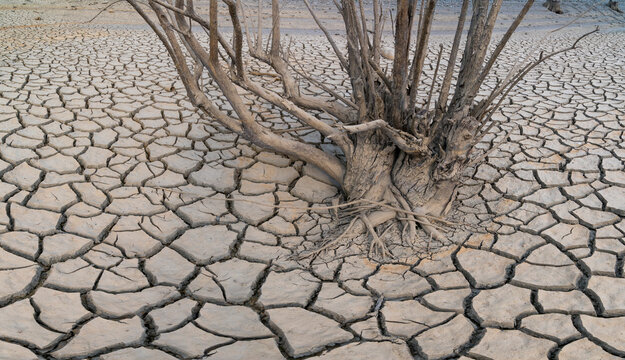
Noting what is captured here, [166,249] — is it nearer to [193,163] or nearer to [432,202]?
[193,163]

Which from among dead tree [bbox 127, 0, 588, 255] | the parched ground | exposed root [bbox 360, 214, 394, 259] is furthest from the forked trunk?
exposed root [bbox 360, 214, 394, 259]

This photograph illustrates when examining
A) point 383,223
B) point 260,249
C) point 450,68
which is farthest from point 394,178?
point 260,249

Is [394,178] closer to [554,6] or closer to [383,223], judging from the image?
[383,223]

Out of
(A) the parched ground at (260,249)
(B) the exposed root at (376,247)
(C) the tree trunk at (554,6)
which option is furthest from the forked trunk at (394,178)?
(C) the tree trunk at (554,6)

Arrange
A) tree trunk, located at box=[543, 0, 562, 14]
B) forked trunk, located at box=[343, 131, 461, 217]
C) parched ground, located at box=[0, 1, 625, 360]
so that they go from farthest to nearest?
tree trunk, located at box=[543, 0, 562, 14] < forked trunk, located at box=[343, 131, 461, 217] < parched ground, located at box=[0, 1, 625, 360]

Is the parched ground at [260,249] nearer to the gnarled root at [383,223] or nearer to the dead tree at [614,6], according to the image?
the gnarled root at [383,223]

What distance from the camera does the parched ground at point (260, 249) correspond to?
2.01 metres

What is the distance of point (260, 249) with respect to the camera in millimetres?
2635

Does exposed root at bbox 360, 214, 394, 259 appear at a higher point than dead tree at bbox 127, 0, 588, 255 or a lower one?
lower

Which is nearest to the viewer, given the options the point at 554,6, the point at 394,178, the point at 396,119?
the point at 396,119

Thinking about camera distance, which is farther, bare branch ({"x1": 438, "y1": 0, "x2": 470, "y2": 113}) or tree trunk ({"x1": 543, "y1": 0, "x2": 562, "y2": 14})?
tree trunk ({"x1": 543, "y1": 0, "x2": 562, "y2": 14})

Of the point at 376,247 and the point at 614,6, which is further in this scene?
the point at 614,6

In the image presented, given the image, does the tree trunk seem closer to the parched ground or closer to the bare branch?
the parched ground

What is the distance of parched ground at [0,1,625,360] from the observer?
201 centimetres
